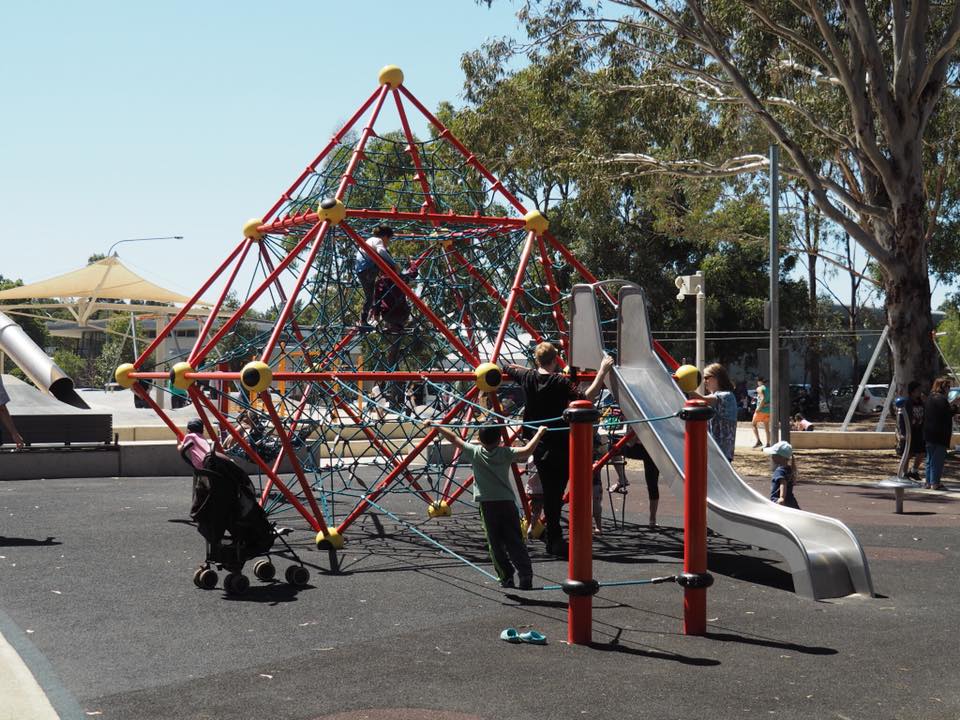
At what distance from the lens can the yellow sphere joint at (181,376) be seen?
34.5 ft

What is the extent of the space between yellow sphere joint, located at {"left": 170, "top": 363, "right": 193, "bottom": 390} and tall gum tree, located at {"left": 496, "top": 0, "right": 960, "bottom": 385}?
46.7ft

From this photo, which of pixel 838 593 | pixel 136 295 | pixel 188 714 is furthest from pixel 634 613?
pixel 136 295

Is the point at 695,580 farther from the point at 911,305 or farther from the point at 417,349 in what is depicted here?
the point at 911,305

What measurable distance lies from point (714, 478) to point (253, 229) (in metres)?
6.30

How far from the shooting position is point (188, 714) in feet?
18.0

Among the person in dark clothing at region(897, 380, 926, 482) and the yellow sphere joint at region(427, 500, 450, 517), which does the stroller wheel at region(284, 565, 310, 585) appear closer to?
the yellow sphere joint at region(427, 500, 450, 517)

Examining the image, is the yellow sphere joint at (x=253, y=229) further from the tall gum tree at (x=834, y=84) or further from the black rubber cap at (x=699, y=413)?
the tall gum tree at (x=834, y=84)

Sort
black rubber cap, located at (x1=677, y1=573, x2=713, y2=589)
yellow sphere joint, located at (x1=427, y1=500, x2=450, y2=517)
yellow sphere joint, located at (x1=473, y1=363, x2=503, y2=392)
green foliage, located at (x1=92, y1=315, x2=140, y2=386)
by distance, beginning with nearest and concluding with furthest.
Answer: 1. black rubber cap, located at (x1=677, y1=573, x2=713, y2=589)
2. yellow sphere joint, located at (x1=473, y1=363, x2=503, y2=392)
3. yellow sphere joint, located at (x1=427, y1=500, x2=450, y2=517)
4. green foliage, located at (x1=92, y1=315, x2=140, y2=386)

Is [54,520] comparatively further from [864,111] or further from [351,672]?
[864,111]

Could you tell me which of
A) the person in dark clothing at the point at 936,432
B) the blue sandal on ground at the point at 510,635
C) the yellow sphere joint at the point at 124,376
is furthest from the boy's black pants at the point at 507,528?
the person in dark clothing at the point at 936,432

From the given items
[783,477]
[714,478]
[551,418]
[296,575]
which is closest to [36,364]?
[296,575]

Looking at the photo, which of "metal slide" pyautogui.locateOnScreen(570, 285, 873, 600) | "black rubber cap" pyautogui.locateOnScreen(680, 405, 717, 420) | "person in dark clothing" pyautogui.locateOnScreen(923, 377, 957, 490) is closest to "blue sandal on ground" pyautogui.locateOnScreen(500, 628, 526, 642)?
"black rubber cap" pyautogui.locateOnScreen(680, 405, 717, 420)

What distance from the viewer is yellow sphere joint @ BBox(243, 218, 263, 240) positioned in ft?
43.3

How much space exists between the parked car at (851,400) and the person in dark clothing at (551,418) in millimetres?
29339
